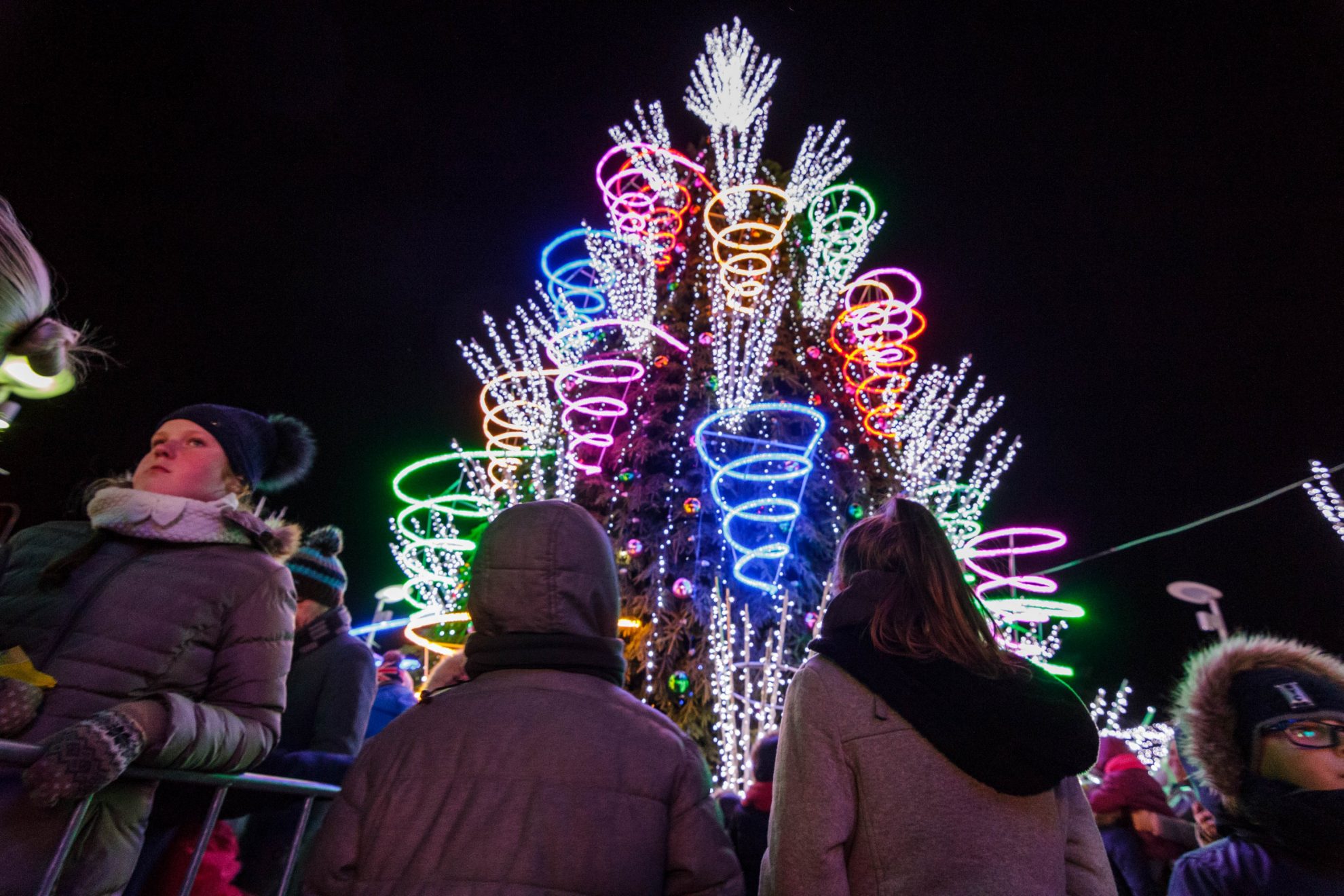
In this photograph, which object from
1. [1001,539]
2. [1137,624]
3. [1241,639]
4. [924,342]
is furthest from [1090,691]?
[1241,639]

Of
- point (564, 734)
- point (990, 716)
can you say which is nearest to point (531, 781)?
point (564, 734)

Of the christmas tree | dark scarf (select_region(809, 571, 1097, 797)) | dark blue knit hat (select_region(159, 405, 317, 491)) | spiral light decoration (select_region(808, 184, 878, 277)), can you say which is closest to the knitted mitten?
dark blue knit hat (select_region(159, 405, 317, 491))

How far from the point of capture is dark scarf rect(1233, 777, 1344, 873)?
2.08 m

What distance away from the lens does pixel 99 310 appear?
1204 cm

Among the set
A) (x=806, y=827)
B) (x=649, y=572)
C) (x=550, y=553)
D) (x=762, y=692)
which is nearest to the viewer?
(x=806, y=827)

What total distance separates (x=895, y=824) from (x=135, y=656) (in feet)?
7.06

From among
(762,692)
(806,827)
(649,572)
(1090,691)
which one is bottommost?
(806,827)

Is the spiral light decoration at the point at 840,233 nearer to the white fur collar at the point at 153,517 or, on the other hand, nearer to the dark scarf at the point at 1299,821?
the dark scarf at the point at 1299,821

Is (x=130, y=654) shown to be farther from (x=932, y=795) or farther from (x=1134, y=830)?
(x=1134, y=830)

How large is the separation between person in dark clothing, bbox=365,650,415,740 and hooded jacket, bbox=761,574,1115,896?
3240mm

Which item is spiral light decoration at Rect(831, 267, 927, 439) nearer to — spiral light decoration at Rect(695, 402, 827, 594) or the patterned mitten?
spiral light decoration at Rect(695, 402, 827, 594)

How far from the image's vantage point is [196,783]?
231 cm

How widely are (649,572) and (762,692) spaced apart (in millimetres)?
1593

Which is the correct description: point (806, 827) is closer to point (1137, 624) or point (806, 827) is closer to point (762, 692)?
point (762, 692)
